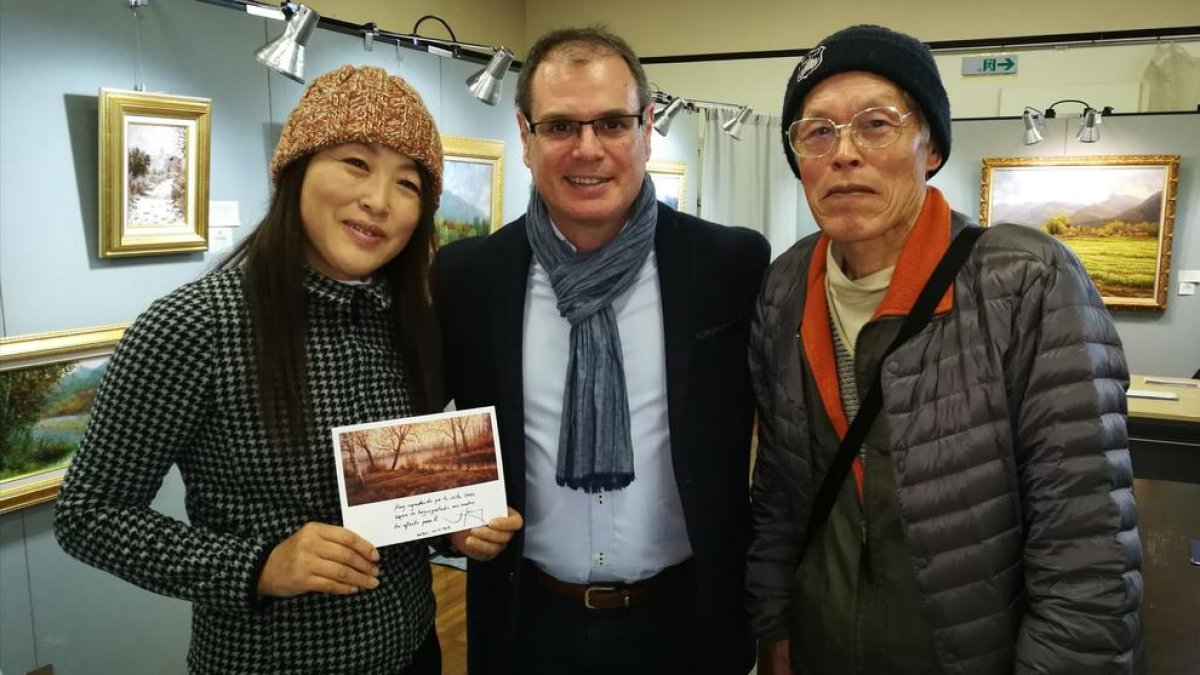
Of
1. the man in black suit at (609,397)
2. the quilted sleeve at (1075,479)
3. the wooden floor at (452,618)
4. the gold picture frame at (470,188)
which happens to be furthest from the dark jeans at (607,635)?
the gold picture frame at (470,188)

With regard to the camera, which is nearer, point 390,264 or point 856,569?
point 856,569

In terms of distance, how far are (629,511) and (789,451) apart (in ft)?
1.35

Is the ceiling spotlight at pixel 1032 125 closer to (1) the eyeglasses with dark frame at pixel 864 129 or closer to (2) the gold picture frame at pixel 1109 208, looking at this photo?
(2) the gold picture frame at pixel 1109 208

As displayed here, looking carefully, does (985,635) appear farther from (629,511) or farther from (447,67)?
(447,67)

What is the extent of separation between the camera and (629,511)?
186 cm

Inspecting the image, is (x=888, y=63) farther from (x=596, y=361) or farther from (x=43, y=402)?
(x=43, y=402)

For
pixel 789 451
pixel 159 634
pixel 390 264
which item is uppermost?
pixel 390 264

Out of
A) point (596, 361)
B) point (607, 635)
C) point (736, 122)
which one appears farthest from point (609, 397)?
point (736, 122)

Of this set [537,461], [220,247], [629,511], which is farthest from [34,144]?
[629,511]

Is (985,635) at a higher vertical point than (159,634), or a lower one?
higher

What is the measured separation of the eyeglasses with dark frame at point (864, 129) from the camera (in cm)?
153

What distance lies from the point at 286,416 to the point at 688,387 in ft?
2.74

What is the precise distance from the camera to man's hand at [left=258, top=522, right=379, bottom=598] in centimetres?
133

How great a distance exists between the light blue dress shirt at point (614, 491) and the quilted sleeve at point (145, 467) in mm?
700
